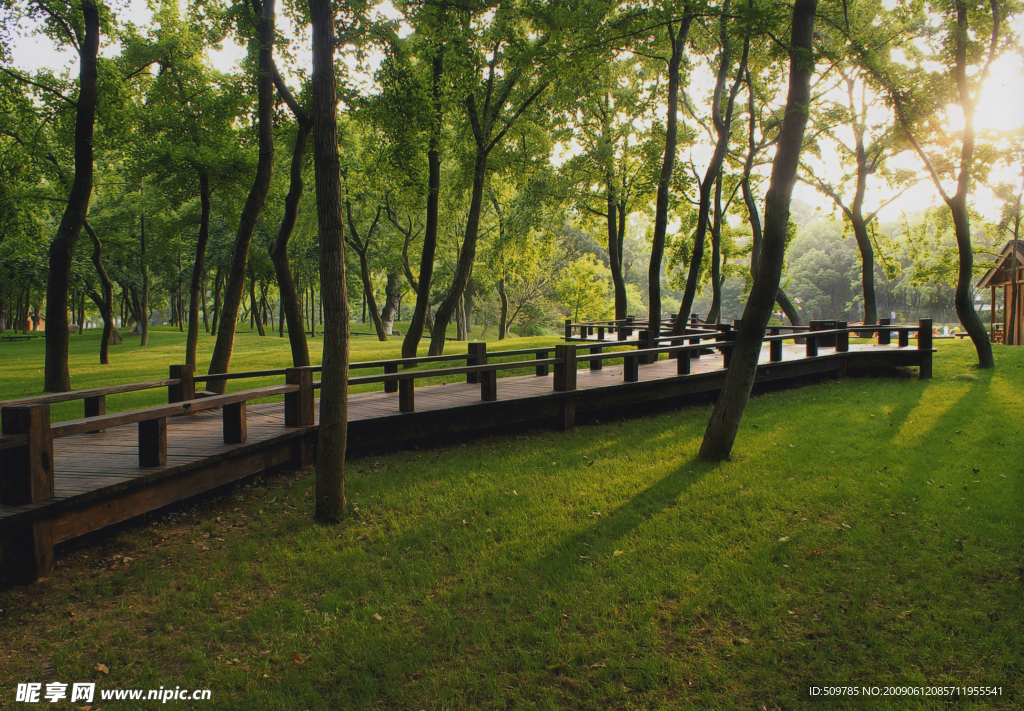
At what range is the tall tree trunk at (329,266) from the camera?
5.70 meters

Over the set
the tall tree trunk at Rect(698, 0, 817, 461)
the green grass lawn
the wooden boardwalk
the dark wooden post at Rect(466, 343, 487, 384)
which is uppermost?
the tall tree trunk at Rect(698, 0, 817, 461)

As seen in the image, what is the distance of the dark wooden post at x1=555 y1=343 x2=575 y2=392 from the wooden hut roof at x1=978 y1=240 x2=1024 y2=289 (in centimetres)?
2425

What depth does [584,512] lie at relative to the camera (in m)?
6.12

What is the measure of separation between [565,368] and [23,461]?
6.93m

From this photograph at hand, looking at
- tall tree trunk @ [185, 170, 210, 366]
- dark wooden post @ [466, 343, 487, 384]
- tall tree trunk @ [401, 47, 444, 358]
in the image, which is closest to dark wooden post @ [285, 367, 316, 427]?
dark wooden post @ [466, 343, 487, 384]

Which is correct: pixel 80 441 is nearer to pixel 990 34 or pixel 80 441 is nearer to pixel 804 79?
pixel 804 79

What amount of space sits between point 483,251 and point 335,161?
24891mm

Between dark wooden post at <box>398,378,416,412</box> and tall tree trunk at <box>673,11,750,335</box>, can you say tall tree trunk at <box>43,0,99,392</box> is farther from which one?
tall tree trunk at <box>673,11,750,335</box>

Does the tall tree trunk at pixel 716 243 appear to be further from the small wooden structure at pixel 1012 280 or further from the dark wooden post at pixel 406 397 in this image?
the dark wooden post at pixel 406 397

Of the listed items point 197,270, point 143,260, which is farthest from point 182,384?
point 143,260

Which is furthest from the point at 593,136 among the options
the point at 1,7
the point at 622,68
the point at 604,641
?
the point at 604,641

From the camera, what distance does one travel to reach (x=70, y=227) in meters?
12.2

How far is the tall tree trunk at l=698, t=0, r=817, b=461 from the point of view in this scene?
7.00 meters

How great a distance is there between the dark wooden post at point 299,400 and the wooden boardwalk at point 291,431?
0.12 m
